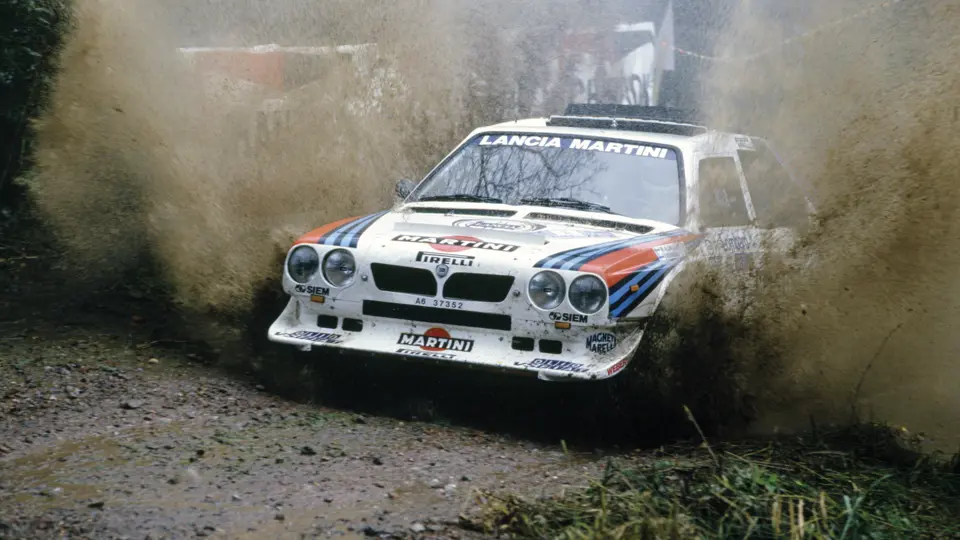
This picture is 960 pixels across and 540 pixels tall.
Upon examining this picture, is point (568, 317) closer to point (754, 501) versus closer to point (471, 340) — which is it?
point (471, 340)

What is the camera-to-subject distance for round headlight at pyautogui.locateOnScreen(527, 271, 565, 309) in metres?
5.10

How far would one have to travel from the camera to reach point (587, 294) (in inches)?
199

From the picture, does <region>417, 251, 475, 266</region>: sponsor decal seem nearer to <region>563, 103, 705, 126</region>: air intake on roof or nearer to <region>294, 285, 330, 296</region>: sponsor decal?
<region>294, 285, 330, 296</region>: sponsor decal

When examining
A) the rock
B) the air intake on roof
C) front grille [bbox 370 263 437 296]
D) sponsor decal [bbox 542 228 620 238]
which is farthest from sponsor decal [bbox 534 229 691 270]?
the rock

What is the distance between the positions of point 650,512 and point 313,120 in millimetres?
5590

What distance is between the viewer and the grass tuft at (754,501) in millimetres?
3609

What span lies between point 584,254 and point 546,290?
257 mm

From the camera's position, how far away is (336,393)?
582 centimetres

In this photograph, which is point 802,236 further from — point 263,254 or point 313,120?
point 313,120

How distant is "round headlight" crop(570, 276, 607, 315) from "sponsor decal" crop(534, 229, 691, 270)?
0.08 meters

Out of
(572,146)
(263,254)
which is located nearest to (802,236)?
(572,146)

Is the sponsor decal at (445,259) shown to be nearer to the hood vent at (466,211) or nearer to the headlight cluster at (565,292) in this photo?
the headlight cluster at (565,292)

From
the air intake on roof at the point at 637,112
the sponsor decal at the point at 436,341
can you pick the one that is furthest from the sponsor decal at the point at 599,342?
the air intake on roof at the point at 637,112

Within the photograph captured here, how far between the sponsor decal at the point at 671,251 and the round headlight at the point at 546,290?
1.90 feet
